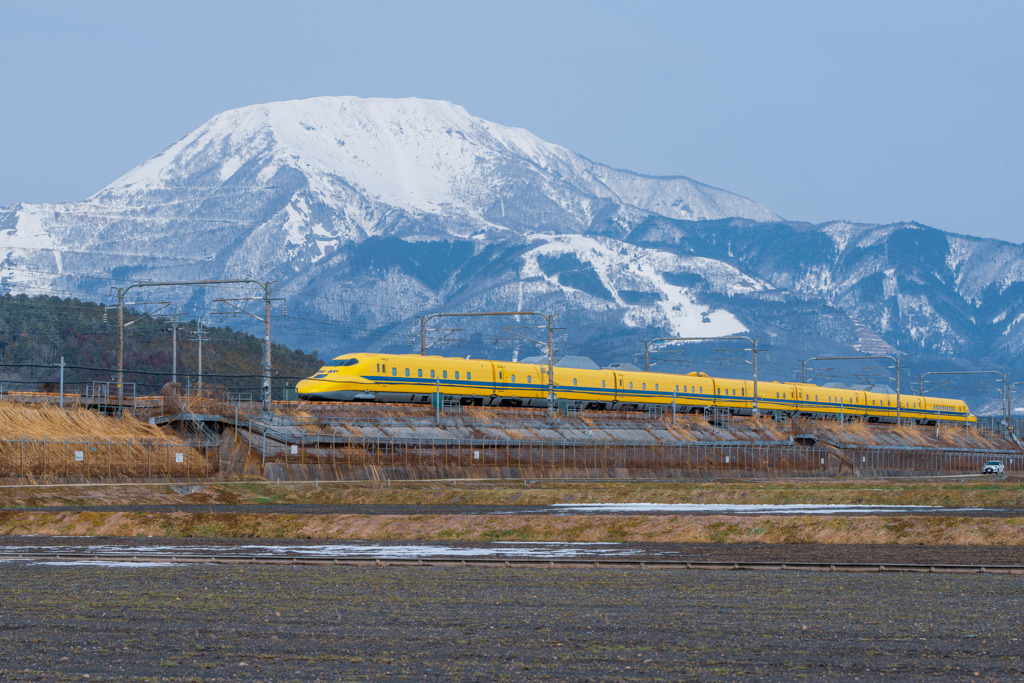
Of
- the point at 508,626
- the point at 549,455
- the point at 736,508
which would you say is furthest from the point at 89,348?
the point at 508,626

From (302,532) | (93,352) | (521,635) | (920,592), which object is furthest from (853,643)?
(93,352)

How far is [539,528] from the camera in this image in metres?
40.6

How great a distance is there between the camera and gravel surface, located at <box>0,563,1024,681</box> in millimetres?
16672

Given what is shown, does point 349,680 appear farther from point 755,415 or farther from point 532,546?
point 755,415

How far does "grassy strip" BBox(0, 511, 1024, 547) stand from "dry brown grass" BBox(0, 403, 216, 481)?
13.7 metres

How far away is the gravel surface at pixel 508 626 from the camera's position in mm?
16672

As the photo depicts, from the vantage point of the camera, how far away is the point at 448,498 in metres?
55.5

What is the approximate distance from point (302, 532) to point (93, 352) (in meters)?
126

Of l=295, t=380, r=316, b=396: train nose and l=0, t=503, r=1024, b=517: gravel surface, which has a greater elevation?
l=295, t=380, r=316, b=396: train nose

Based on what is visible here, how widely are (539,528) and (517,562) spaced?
1010cm

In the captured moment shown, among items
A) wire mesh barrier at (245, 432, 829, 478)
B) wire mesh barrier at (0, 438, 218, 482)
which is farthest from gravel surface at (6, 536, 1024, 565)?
wire mesh barrier at (245, 432, 829, 478)

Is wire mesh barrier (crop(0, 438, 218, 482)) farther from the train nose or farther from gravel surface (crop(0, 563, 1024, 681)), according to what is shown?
gravel surface (crop(0, 563, 1024, 681))

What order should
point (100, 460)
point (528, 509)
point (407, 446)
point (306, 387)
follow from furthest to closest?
point (306, 387) < point (407, 446) < point (100, 460) < point (528, 509)

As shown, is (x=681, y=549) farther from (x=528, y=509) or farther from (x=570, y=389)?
(x=570, y=389)
